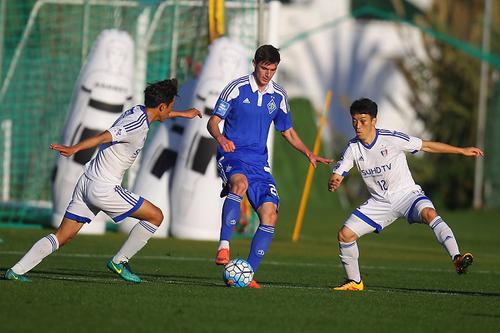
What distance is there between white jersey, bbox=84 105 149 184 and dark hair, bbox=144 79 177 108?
0.13 m

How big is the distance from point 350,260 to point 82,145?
300 centimetres

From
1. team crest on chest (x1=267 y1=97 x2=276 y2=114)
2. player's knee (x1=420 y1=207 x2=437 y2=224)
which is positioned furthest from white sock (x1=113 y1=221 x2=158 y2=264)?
player's knee (x1=420 y1=207 x2=437 y2=224)

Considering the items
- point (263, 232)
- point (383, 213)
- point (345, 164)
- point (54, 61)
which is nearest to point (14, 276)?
point (263, 232)

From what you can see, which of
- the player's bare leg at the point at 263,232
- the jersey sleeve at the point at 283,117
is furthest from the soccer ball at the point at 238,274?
the jersey sleeve at the point at 283,117

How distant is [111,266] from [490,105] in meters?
24.5

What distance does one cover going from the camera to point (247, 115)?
1272 cm

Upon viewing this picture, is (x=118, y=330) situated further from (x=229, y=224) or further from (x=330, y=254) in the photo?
(x=330, y=254)

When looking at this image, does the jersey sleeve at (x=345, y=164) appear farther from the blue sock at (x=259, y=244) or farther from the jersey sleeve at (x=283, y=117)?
the blue sock at (x=259, y=244)

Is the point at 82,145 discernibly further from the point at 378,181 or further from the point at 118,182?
the point at 378,181

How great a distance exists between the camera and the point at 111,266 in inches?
486

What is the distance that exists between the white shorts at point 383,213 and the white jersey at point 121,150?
2.30 meters

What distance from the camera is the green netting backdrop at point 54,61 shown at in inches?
933

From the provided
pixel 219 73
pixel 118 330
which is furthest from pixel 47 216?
pixel 118 330

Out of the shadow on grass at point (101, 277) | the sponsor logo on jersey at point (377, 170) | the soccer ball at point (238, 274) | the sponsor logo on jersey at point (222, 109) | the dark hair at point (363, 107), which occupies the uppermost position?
the dark hair at point (363, 107)
